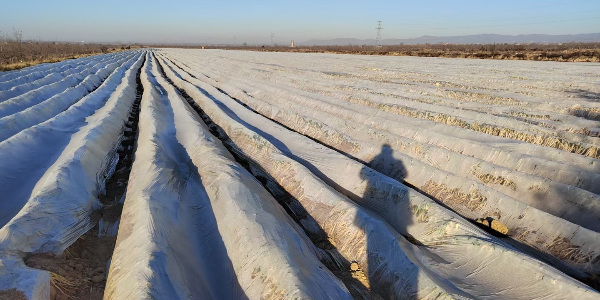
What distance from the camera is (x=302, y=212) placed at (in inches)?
119

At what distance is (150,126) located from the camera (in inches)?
193

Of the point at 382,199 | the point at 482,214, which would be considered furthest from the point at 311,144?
the point at 482,214

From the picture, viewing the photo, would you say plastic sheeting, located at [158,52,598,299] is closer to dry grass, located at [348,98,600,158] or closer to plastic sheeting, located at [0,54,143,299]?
plastic sheeting, located at [0,54,143,299]

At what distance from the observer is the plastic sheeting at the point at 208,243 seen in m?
1.79

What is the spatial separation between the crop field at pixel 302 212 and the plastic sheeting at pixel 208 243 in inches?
0.5

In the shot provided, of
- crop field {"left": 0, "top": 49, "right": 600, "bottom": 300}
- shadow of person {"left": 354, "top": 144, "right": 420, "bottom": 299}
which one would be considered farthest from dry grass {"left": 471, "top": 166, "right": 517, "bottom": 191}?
shadow of person {"left": 354, "top": 144, "right": 420, "bottom": 299}

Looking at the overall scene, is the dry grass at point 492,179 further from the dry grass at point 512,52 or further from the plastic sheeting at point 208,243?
the dry grass at point 512,52

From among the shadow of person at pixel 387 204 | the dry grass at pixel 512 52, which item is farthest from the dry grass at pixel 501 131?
the dry grass at pixel 512 52

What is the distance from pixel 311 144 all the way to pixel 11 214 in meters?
3.16

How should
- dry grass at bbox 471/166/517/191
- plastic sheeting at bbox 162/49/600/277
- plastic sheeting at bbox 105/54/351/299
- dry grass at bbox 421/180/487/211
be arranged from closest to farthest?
plastic sheeting at bbox 105/54/351/299
plastic sheeting at bbox 162/49/600/277
dry grass at bbox 421/180/487/211
dry grass at bbox 471/166/517/191

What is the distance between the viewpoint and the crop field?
1.95 metres

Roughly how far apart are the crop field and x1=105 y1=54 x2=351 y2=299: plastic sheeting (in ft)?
0.04

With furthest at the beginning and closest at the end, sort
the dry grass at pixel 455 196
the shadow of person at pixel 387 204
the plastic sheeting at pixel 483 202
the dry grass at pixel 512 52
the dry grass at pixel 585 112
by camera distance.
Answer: the dry grass at pixel 512 52
the dry grass at pixel 585 112
the dry grass at pixel 455 196
the shadow of person at pixel 387 204
the plastic sheeting at pixel 483 202

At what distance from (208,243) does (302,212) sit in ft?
3.22
